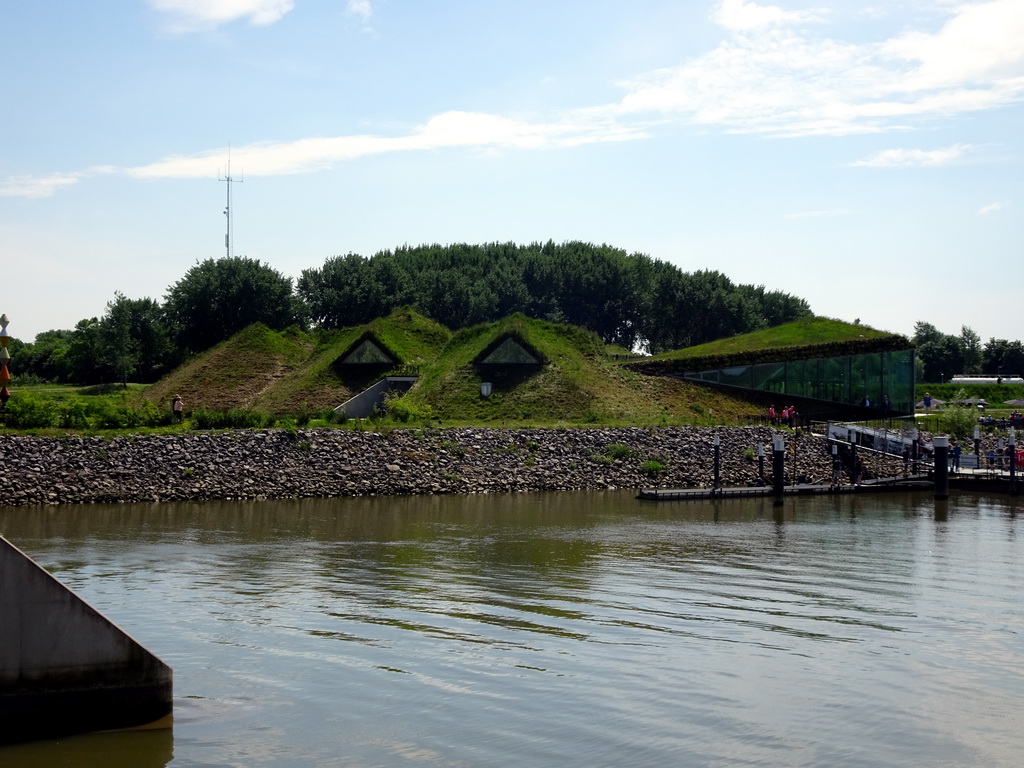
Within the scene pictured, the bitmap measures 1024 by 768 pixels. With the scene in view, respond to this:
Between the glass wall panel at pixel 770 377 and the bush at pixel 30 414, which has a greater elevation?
the glass wall panel at pixel 770 377

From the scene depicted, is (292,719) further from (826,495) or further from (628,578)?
(826,495)

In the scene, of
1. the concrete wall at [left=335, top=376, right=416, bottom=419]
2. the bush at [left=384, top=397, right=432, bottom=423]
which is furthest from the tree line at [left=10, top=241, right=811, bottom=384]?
the bush at [left=384, top=397, right=432, bottom=423]

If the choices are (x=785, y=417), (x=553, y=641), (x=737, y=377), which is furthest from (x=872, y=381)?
(x=553, y=641)

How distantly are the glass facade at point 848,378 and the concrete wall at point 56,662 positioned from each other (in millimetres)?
48989

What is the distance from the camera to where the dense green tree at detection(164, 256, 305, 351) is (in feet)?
262

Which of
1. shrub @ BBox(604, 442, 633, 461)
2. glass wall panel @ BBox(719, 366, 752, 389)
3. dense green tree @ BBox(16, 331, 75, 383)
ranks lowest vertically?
shrub @ BBox(604, 442, 633, 461)

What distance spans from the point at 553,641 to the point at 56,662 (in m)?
7.30

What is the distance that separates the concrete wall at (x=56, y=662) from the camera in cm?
1077

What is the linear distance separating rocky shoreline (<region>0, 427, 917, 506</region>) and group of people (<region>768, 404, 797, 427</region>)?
9.04 ft

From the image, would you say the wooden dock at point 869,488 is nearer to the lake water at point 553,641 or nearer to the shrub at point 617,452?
the shrub at point 617,452

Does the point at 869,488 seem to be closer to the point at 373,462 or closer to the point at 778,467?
the point at 778,467

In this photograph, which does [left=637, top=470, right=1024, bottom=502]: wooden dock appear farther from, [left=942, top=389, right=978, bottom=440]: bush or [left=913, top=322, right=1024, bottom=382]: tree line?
[left=913, top=322, right=1024, bottom=382]: tree line

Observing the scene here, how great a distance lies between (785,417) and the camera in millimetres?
51531

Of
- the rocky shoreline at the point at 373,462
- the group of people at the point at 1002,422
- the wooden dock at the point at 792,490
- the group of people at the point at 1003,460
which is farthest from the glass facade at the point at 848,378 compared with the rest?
the wooden dock at the point at 792,490
